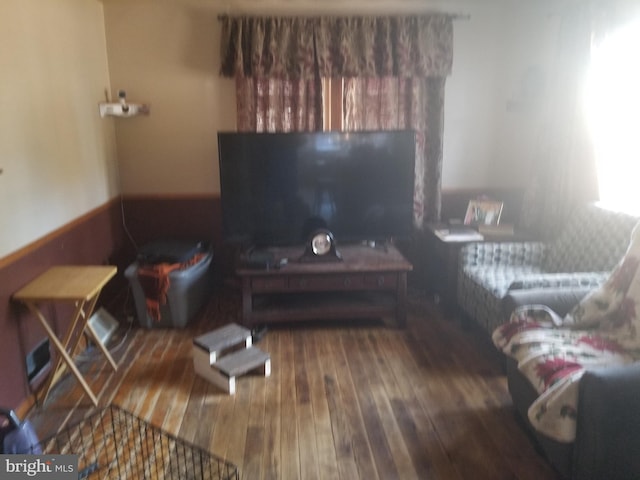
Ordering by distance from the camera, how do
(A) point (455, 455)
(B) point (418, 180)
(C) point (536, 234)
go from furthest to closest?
(B) point (418, 180), (C) point (536, 234), (A) point (455, 455)

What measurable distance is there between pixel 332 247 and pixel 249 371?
980 millimetres

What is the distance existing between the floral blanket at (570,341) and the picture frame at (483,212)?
1.43 m

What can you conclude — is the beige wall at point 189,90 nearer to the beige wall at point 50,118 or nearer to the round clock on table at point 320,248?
the beige wall at point 50,118

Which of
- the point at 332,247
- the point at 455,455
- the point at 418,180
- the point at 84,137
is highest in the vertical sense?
the point at 84,137

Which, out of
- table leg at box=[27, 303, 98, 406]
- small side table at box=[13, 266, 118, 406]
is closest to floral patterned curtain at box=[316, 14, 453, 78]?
small side table at box=[13, 266, 118, 406]

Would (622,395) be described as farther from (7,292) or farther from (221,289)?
(221,289)

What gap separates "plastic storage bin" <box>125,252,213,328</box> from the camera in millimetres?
3305

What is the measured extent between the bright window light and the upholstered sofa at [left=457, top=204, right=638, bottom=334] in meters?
0.17

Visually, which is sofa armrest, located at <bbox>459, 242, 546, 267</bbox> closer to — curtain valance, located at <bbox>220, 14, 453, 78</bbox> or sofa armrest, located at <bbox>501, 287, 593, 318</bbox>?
sofa armrest, located at <bbox>501, 287, 593, 318</bbox>

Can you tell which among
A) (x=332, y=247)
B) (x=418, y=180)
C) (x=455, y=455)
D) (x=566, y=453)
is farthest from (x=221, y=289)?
(x=566, y=453)

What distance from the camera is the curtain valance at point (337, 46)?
3562 millimetres

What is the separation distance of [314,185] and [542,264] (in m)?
1.59

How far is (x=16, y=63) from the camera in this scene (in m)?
2.41

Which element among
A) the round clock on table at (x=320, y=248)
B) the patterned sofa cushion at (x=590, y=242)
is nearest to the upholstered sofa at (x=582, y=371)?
the patterned sofa cushion at (x=590, y=242)
